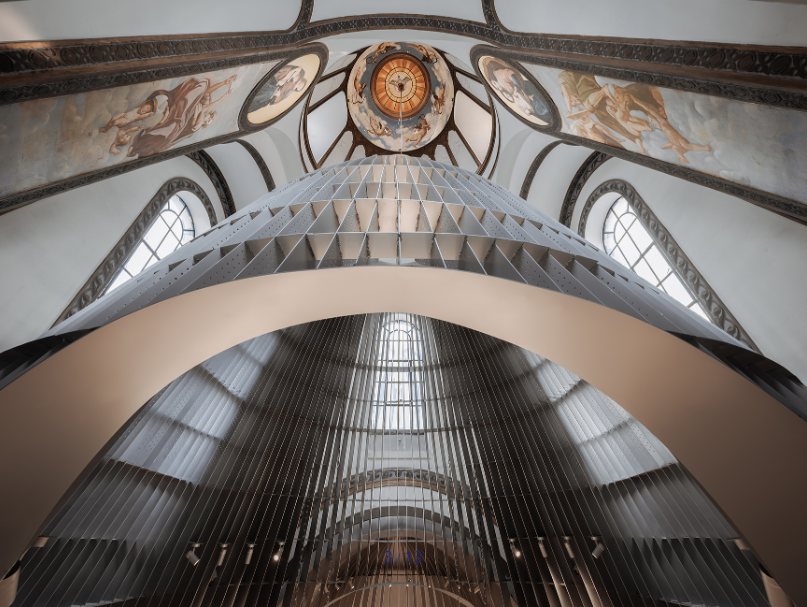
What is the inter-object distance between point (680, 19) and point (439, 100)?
11.8 metres

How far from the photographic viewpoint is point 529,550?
605 centimetres

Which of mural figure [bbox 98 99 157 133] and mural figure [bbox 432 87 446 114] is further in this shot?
mural figure [bbox 432 87 446 114]

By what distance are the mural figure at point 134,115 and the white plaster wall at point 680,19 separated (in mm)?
5671

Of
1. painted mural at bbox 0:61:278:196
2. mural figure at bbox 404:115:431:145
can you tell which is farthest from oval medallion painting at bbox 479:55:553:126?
mural figure at bbox 404:115:431:145

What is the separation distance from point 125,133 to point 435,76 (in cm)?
1186

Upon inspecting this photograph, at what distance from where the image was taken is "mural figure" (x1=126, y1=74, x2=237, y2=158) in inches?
213

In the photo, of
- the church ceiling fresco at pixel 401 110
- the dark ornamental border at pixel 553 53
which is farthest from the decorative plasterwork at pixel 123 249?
the church ceiling fresco at pixel 401 110

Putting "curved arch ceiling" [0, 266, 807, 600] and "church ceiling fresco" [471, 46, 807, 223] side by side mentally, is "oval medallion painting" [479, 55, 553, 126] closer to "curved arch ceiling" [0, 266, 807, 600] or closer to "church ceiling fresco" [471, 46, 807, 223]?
"church ceiling fresco" [471, 46, 807, 223]

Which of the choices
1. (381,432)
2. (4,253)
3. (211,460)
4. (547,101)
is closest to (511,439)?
(381,432)

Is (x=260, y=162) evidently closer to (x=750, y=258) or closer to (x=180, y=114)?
(x=180, y=114)

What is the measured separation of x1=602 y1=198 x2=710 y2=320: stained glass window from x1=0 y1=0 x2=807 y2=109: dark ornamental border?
371 cm

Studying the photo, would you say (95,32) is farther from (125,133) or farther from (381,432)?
(381,432)

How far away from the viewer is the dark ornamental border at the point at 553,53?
11.0 feet

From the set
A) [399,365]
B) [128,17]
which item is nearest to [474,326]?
[128,17]
